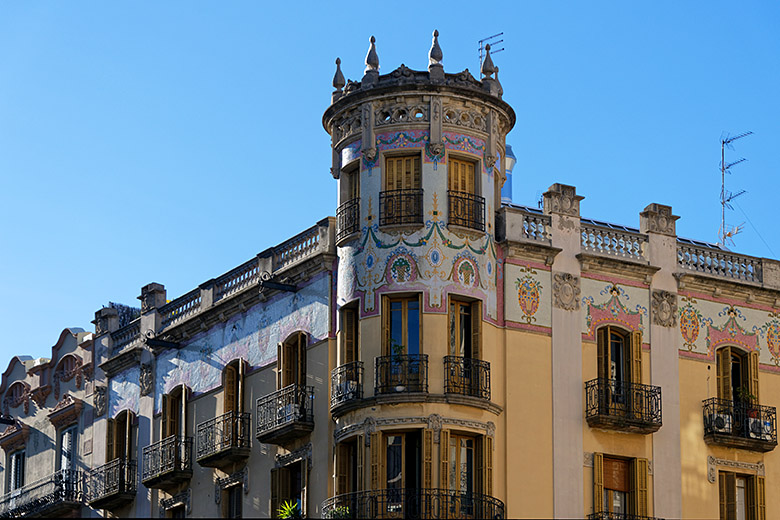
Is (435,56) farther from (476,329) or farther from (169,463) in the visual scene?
(169,463)

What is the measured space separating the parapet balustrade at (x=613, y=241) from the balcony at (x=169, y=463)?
505 inches

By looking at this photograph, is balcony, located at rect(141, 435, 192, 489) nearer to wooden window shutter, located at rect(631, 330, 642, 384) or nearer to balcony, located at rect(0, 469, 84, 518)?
balcony, located at rect(0, 469, 84, 518)

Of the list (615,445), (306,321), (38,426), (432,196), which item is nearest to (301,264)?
(306,321)

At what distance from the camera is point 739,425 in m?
53.6

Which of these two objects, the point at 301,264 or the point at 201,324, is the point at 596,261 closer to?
the point at 301,264

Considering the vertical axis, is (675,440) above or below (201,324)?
below

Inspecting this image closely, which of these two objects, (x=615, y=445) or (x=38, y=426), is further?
(x=38, y=426)

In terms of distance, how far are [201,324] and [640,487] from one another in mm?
14022

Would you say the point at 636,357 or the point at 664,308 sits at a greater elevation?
the point at 664,308

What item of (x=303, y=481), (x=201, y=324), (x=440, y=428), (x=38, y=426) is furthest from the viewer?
(x=38, y=426)

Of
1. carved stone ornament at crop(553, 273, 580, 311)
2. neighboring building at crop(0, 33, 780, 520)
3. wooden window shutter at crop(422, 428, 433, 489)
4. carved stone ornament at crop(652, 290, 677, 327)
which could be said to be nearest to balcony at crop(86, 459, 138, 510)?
neighboring building at crop(0, 33, 780, 520)

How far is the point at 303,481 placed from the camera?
52062 millimetres

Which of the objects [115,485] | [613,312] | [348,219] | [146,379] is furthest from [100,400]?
[613,312]

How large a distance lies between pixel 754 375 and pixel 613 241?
17.6 ft
